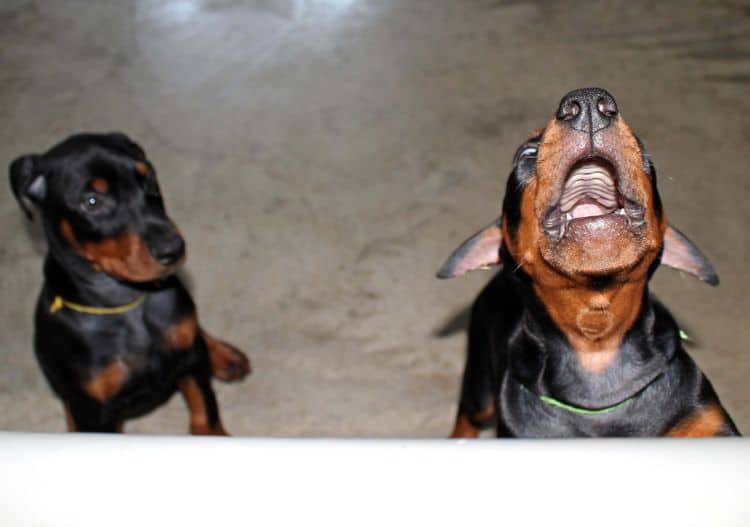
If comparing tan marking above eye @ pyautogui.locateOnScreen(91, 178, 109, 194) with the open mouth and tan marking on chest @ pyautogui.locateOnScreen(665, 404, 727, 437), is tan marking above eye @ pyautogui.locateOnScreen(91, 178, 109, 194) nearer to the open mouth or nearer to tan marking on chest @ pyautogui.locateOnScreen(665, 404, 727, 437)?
the open mouth

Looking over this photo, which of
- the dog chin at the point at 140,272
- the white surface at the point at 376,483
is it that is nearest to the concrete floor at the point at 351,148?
the dog chin at the point at 140,272

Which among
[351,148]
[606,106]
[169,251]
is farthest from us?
[351,148]

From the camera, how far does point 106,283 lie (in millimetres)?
3646

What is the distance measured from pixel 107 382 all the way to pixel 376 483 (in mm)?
1657

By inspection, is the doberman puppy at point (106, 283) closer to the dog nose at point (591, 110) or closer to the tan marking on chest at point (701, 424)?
the dog nose at point (591, 110)

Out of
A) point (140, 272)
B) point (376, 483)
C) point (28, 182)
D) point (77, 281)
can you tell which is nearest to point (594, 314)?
point (376, 483)

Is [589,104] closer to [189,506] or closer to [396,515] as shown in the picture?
[396,515]

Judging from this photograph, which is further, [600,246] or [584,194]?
[584,194]

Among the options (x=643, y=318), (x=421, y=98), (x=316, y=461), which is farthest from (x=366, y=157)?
(x=316, y=461)

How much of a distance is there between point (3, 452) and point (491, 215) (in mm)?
3153

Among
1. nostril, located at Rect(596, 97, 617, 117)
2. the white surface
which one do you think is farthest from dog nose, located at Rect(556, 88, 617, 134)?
the white surface

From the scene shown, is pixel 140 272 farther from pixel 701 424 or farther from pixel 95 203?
pixel 701 424

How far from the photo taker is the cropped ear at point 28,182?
357 cm

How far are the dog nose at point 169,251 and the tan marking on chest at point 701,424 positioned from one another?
1712 millimetres
